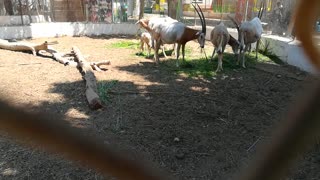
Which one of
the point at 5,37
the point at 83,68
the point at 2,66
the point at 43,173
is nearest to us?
the point at 43,173

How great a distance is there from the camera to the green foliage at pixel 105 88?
A: 19.3 feet

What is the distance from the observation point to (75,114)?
17.2ft

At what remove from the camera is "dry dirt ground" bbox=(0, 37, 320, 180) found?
3742 mm

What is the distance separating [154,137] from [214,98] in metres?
1.99

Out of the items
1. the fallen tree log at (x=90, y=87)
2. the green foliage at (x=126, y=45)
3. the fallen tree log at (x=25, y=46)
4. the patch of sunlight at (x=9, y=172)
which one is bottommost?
the patch of sunlight at (x=9, y=172)

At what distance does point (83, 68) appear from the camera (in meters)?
7.71

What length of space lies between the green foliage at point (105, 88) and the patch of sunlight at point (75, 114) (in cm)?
53

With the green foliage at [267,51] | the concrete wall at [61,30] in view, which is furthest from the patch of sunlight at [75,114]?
the concrete wall at [61,30]

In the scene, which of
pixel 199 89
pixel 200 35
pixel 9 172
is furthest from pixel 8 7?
pixel 9 172

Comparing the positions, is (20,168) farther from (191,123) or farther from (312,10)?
(312,10)

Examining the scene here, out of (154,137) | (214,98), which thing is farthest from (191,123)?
(214,98)

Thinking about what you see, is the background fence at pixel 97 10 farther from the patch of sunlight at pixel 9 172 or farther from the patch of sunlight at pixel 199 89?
the patch of sunlight at pixel 9 172

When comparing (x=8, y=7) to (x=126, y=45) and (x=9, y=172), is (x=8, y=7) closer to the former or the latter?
(x=126, y=45)

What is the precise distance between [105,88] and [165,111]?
1.56 meters
